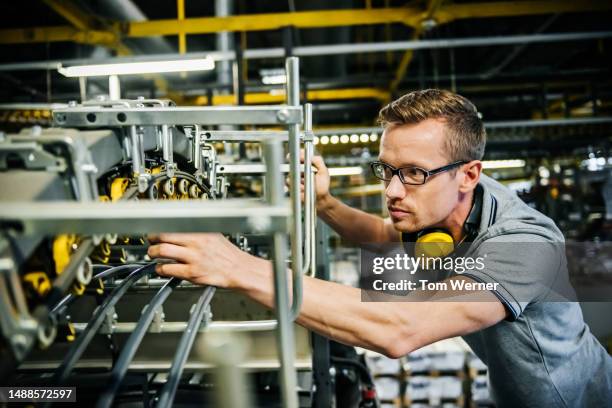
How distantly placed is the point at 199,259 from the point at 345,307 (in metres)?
0.41

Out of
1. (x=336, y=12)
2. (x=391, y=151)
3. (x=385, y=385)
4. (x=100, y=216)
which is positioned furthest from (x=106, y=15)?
(x=385, y=385)

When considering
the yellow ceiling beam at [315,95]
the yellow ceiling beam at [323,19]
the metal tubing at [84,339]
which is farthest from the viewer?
the yellow ceiling beam at [315,95]

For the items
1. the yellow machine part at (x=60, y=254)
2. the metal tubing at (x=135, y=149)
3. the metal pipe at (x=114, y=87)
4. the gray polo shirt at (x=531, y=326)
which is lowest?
the gray polo shirt at (x=531, y=326)

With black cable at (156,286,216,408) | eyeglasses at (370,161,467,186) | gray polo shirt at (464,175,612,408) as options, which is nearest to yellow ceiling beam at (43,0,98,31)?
eyeglasses at (370,161,467,186)

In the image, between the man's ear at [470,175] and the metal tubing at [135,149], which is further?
the man's ear at [470,175]

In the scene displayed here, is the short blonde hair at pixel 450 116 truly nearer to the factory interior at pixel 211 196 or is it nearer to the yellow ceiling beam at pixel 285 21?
the factory interior at pixel 211 196

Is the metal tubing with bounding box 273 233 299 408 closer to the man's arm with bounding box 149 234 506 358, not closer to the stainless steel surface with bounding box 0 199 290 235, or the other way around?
the stainless steel surface with bounding box 0 199 290 235

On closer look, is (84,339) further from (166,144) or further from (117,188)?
(166,144)

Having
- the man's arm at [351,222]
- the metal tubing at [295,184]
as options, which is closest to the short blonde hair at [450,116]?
the man's arm at [351,222]

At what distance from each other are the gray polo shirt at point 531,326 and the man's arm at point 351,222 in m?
0.71

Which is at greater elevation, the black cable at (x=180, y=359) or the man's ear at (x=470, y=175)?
the man's ear at (x=470, y=175)

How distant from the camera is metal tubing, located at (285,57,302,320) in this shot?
2.52 feet

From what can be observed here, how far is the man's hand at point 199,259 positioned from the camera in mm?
881

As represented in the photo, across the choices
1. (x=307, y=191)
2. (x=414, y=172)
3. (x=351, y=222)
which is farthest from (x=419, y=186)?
(x=351, y=222)
